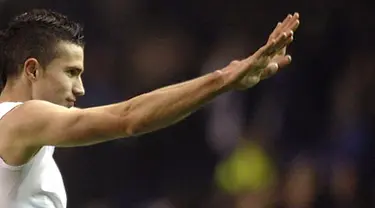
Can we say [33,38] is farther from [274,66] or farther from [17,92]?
[274,66]

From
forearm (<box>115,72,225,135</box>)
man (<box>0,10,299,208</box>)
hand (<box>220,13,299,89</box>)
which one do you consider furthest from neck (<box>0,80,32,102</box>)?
hand (<box>220,13,299,89</box>)

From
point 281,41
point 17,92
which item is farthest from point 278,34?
point 17,92

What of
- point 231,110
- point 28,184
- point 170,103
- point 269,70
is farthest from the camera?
point 231,110

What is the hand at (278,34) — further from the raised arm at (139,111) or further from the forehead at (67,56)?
the forehead at (67,56)

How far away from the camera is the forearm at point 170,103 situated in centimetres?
175

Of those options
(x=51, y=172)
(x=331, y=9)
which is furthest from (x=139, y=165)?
(x=51, y=172)

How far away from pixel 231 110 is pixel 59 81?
8.03ft

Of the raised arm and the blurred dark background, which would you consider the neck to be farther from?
the blurred dark background

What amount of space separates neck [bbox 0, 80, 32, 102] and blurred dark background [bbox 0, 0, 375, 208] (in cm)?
228

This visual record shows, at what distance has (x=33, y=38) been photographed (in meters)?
2.13

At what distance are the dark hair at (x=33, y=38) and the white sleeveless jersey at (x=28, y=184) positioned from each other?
0.12 m

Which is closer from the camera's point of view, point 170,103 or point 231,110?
point 170,103

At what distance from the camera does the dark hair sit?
2.11m

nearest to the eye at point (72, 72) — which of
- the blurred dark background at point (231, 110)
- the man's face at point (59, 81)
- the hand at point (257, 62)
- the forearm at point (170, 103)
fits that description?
the man's face at point (59, 81)
